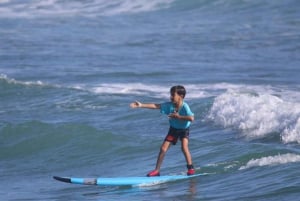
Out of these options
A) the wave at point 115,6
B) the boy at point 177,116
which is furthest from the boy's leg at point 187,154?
the wave at point 115,6

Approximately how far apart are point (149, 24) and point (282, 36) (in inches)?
259

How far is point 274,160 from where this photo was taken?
1287cm

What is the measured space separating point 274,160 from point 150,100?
277 inches

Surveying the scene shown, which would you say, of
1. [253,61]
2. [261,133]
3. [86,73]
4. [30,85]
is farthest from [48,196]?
[253,61]

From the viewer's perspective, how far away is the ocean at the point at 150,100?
41.6 feet

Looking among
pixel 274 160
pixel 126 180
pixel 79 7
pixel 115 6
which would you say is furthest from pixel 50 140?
pixel 79 7

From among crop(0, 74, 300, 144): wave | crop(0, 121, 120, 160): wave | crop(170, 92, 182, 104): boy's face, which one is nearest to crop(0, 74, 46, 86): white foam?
crop(0, 74, 300, 144): wave

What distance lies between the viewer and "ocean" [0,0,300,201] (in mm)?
12672

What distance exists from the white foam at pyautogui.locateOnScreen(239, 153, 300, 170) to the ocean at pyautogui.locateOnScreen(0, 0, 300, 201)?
0.01 m

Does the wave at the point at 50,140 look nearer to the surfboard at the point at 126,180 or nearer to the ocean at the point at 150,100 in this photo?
the ocean at the point at 150,100

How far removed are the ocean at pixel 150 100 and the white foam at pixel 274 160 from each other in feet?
0.05

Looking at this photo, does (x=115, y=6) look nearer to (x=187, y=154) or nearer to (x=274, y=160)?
(x=274, y=160)

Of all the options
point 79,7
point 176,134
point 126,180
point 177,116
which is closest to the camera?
point 177,116

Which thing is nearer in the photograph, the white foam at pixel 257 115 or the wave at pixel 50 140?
the white foam at pixel 257 115
